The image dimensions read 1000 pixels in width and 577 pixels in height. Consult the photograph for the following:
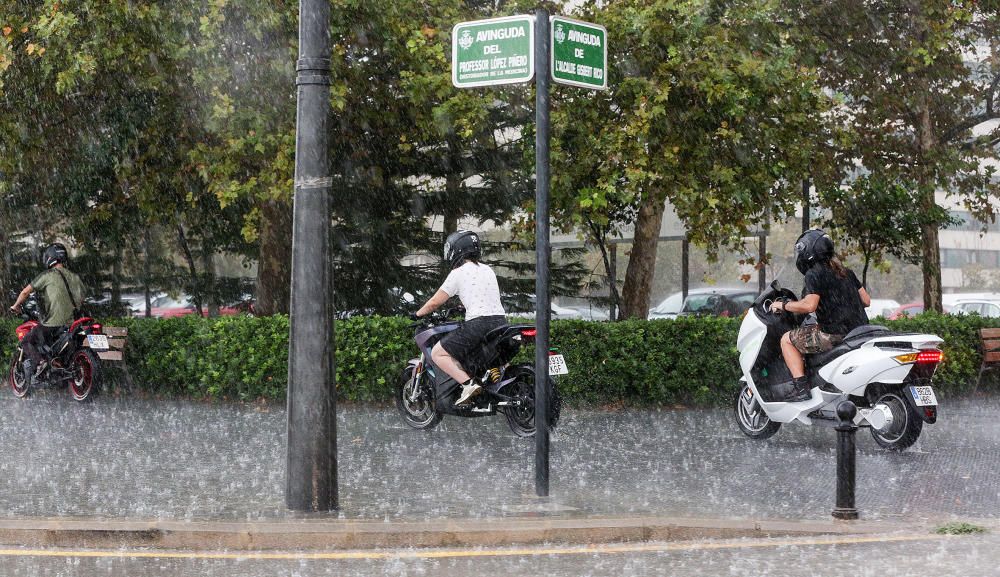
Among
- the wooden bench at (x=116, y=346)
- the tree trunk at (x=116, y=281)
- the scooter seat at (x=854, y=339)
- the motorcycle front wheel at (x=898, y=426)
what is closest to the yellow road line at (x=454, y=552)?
the motorcycle front wheel at (x=898, y=426)

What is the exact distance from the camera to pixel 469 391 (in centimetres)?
1108

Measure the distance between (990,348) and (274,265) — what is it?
9671 millimetres

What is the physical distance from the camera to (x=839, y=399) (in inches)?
419

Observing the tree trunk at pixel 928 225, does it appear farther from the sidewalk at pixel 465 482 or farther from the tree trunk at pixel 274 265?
the tree trunk at pixel 274 265

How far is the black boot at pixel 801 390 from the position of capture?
10.8 metres

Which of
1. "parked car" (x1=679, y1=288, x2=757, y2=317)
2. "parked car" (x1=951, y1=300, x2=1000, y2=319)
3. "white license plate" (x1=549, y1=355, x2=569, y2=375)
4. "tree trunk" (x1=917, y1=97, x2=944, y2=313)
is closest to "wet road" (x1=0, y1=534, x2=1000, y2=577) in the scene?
"white license plate" (x1=549, y1=355, x2=569, y2=375)

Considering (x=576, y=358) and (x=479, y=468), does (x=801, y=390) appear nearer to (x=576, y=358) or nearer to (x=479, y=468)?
(x=479, y=468)

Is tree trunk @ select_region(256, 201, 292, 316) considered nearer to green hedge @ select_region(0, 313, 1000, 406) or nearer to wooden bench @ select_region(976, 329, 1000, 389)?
green hedge @ select_region(0, 313, 1000, 406)

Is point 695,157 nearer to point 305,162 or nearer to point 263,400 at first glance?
point 263,400

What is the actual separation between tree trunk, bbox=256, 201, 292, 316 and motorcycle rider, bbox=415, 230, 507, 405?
6.77 meters

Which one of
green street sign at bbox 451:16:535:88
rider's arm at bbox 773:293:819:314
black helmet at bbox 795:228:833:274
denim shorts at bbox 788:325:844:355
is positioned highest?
green street sign at bbox 451:16:535:88

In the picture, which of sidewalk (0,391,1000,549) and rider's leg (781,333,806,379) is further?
rider's leg (781,333,806,379)

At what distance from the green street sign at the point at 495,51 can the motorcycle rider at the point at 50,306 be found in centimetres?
878

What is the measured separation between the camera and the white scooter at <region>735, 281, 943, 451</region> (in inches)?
406
